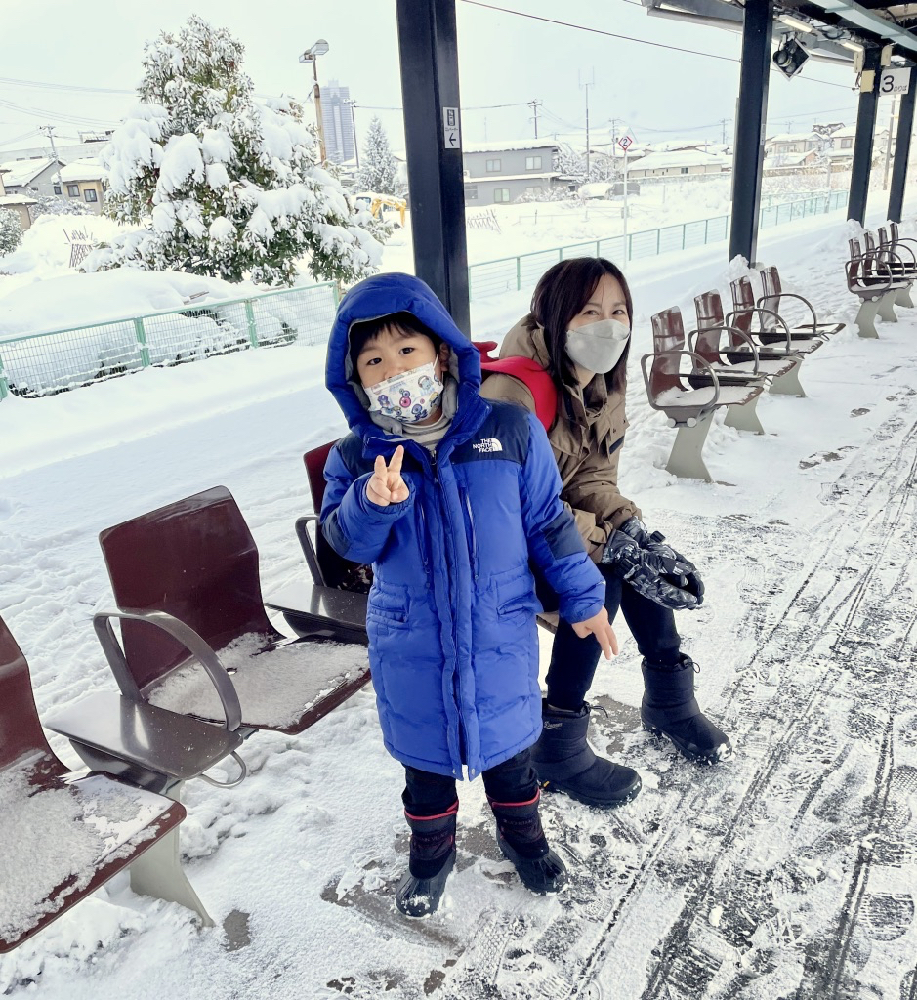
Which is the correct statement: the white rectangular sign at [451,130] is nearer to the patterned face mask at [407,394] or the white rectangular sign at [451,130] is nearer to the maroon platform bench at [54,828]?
the patterned face mask at [407,394]

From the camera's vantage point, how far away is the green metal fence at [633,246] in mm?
13625

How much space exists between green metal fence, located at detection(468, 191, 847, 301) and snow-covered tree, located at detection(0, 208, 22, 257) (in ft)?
71.7

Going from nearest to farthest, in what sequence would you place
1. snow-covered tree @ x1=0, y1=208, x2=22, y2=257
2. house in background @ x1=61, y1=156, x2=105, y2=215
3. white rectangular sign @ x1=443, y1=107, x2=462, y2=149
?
1. white rectangular sign @ x1=443, y1=107, x2=462, y2=149
2. snow-covered tree @ x1=0, y1=208, x2=22, y2=257
3. house in background @ x1=61, y1=156, x2=105, y2=215

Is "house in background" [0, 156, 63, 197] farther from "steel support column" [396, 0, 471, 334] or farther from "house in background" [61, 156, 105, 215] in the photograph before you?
"steel support column" [396, 0, 471, 334]

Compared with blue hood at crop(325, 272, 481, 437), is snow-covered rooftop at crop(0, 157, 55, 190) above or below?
above

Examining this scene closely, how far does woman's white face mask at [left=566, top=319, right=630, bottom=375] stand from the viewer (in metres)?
2.10

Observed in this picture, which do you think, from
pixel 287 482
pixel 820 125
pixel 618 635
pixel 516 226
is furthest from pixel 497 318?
pixel 820 125

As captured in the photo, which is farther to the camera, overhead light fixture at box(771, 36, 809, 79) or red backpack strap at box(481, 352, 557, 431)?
overhead light fixture at box(771, 36, 809, 79)

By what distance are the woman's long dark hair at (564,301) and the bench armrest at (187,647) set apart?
1130 mm

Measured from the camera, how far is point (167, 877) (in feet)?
5.97

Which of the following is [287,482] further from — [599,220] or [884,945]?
[599,220]

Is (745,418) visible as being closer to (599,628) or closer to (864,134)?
(599,628)

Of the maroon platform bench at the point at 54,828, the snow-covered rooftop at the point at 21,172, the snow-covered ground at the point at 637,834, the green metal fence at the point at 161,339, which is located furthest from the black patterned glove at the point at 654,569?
the snow-covered rooftop at the point at 21,172

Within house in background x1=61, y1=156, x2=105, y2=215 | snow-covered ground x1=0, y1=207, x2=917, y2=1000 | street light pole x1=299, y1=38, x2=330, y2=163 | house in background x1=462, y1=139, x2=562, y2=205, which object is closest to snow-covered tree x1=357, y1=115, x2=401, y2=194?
house in background x1=462, y1=139, x2=562, y2=205
